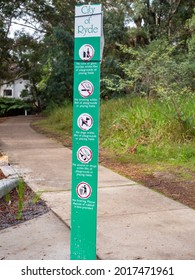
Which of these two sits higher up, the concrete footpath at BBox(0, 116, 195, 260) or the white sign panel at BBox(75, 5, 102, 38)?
the white sign panel at BBox(75, 5, 102, 38)

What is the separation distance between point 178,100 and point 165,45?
21.5 feet

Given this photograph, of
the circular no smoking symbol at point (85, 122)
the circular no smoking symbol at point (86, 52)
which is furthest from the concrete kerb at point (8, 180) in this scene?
the circular no smoking symbol at point (86, 52)

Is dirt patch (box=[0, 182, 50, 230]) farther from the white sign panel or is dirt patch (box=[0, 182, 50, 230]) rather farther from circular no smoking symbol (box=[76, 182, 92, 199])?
the white sign panel

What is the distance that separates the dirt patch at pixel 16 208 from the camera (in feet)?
14.8

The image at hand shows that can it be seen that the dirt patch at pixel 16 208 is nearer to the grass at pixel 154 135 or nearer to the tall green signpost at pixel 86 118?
the tall green signpost at pixel 86 118

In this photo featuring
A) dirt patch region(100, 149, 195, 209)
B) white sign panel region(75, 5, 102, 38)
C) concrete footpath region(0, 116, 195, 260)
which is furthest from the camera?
dirt patch region(100, 149, 195, 209)

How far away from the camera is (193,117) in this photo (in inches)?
356

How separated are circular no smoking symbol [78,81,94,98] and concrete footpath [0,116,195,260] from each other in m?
1.48

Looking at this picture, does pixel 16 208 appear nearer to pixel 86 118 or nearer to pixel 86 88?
pixel 86 118

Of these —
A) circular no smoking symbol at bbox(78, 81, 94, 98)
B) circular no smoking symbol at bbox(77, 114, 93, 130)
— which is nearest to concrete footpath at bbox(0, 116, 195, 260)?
circular no smoking symbol at bbox(77, 114, 93, 130)

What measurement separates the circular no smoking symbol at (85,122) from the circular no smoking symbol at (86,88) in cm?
15

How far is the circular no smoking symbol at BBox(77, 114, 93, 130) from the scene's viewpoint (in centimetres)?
284

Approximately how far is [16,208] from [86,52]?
9.14 ft

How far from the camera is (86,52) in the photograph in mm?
2824
